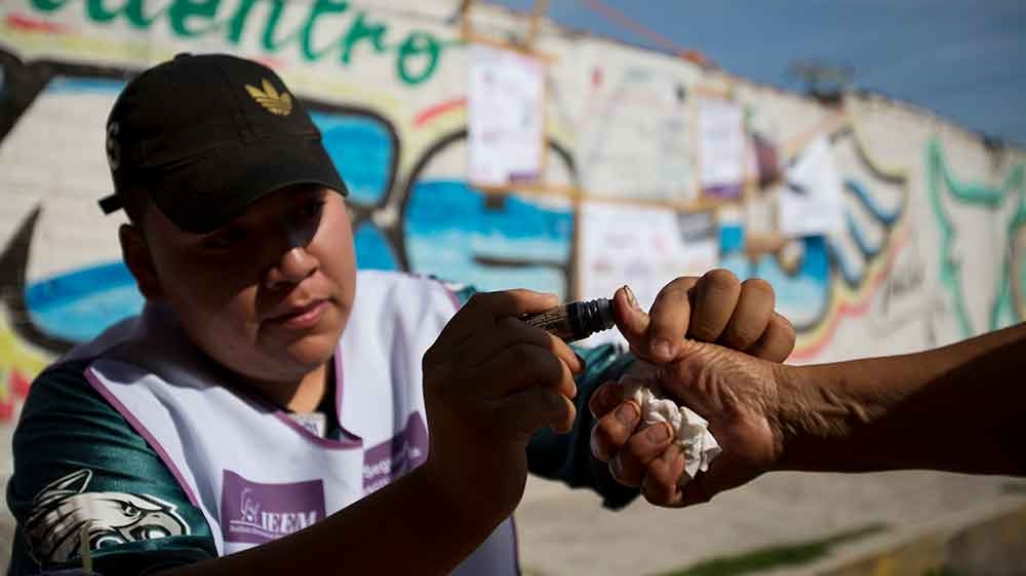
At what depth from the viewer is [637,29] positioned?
21.0 feet

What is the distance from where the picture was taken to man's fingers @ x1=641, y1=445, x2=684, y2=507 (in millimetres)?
1151

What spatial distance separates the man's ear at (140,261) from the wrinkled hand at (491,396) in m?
0.79

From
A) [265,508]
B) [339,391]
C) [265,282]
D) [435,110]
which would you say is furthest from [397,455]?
[435,110]

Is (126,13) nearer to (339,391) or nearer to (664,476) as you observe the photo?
(339,391)

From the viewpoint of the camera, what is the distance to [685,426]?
46.3 inches

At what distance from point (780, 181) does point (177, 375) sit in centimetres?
727

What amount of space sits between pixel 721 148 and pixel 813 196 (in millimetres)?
1672

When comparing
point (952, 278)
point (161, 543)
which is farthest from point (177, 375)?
point (952, 278)

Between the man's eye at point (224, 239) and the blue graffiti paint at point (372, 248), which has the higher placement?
the man's eye at point (224, 239)

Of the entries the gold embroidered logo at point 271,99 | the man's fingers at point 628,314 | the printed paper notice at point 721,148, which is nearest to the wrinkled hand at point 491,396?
the man's fingers at point 628,314

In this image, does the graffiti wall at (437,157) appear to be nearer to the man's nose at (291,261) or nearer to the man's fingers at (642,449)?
the man's nose at (291,261)

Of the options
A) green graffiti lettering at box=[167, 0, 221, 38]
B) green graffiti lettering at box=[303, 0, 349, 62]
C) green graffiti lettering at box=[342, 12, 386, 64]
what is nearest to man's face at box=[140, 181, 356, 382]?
green graffiti lettering at box=[167, 0, 221, 38]

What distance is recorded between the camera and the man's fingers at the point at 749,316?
120cm

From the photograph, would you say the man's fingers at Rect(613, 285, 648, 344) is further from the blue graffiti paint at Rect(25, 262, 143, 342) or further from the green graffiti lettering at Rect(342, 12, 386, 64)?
the green graffiti lettering at Rect(342, 12, 386, 64)
